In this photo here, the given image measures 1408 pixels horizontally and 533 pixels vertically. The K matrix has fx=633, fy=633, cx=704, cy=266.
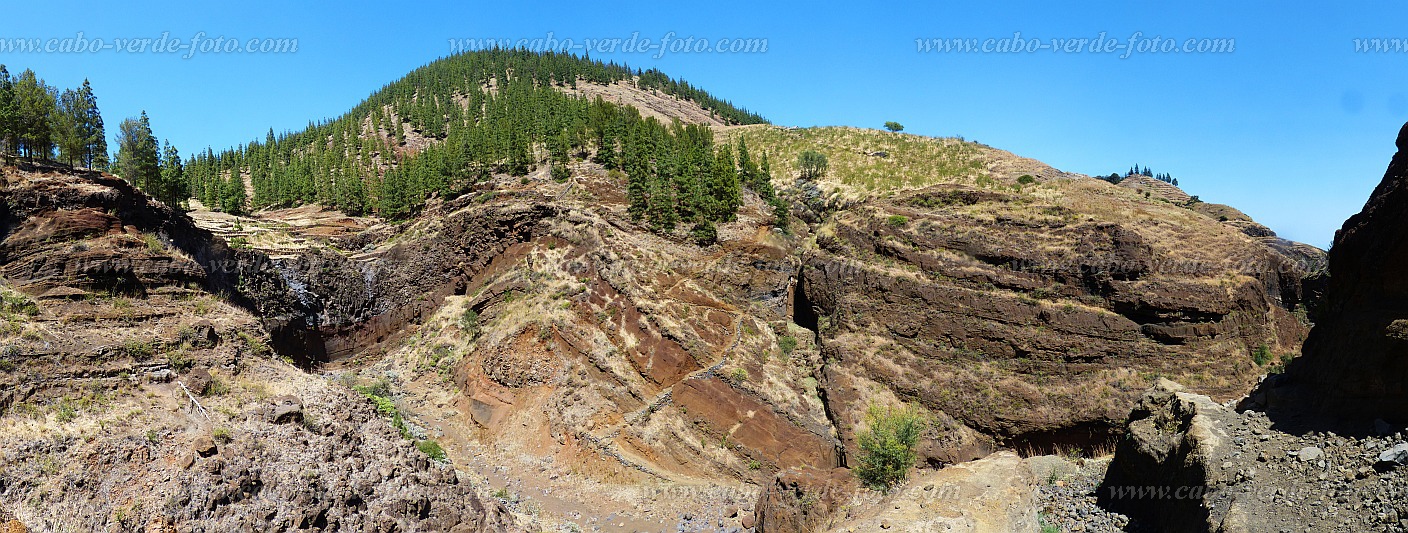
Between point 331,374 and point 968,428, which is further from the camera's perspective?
point 331,374

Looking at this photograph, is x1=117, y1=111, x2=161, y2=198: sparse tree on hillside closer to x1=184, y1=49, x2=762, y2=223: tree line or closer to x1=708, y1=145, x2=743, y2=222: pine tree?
x1=184, y1=49, x2=762, y2=223: tree line

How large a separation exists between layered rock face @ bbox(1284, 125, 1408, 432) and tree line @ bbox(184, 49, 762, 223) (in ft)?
103

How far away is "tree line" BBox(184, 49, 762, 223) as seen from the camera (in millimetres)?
52656

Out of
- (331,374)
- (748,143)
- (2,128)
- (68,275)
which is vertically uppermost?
(748,143)

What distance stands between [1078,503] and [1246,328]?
54.3 ft

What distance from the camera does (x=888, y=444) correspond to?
25859mm

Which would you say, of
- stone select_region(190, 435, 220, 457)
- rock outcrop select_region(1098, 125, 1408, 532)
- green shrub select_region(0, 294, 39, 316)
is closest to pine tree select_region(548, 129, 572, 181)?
green shrub select_region(0, 294, 39, 316)

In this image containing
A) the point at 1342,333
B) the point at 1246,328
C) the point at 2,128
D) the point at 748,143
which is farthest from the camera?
the point at 748,143

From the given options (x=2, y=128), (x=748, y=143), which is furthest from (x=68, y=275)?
(x=748, y=143)

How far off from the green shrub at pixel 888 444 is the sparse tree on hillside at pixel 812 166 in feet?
106

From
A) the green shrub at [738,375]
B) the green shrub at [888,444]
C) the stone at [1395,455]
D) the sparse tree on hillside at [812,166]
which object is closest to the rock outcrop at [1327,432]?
the stone at [1395,455]

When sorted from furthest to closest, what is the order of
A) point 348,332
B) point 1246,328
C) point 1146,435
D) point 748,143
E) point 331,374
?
point 748,143
point 348,332
point 331,374
point 1246,328
point 1146,435

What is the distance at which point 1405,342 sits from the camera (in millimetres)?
12047

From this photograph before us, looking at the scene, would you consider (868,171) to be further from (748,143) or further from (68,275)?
(68,275)
